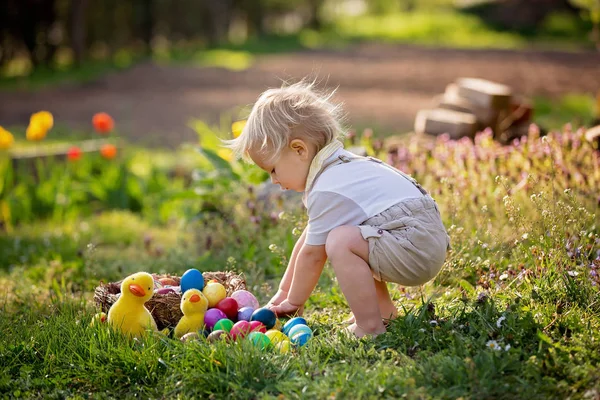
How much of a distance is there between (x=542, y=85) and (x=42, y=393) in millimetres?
10019

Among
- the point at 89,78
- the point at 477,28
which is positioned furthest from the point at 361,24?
the point at 89,78

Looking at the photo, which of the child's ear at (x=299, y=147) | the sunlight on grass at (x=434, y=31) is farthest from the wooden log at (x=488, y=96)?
the sunlight on grass at (x=434, y=31)

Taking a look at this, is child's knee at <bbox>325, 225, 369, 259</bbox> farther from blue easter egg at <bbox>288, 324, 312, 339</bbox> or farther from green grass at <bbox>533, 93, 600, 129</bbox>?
green grass at <bbox>533, 93, 600, 129</bbox>

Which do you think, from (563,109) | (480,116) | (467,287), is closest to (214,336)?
(467,287)

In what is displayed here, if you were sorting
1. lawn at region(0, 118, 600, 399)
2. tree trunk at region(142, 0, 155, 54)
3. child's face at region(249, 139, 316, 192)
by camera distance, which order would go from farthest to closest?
tree trunk at region(142, 0, 155, 54) < child's face at region(249, 139, 316, 192) < lawn at region(0, 118, 600, 399)

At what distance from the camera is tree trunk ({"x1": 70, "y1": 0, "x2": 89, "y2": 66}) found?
53.7 feet

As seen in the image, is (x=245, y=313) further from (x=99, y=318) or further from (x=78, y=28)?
(x=78, y=28)

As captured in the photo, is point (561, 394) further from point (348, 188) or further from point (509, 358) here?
point (348, 188)

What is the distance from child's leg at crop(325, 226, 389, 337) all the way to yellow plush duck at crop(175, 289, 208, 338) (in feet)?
1.89

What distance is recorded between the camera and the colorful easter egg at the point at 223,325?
2852mm

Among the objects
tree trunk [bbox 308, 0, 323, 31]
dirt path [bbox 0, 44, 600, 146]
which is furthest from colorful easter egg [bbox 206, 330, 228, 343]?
tree trunk [bbox 308, 0, 323, 31]

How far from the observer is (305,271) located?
9.61 feet

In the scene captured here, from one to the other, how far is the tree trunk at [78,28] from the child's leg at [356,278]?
15.0 m

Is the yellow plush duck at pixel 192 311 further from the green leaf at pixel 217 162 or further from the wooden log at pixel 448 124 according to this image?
the wooden log at pixel 448 124
